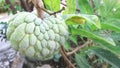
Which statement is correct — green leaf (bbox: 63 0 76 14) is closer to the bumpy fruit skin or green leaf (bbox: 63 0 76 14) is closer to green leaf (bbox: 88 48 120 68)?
the bumpy fruit skin

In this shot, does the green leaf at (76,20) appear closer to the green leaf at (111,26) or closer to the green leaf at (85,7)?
the green leaf at (111,26)

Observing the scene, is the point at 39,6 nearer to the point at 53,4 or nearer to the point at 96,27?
the point at 53,4

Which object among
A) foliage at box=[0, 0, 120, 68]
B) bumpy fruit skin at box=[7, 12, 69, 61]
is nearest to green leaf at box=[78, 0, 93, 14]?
foliage at box=[0, 0, 120, 68]

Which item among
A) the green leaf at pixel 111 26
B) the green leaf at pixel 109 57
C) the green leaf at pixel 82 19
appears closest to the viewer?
the green leaf at pixel 82 19

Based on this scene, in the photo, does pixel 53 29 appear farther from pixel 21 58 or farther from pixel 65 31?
pixel 21 58

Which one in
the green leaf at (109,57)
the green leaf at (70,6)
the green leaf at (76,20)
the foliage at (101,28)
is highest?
the green leaf at (70,6)

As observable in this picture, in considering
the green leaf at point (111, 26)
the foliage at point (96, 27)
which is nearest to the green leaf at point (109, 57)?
the foliage at point (96, 27)

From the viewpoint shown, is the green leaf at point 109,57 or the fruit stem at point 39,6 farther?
the green leaf at point 109,57

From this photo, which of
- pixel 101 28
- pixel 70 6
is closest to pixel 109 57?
pixel 101 28
